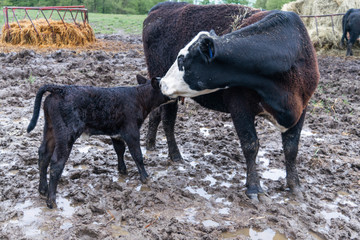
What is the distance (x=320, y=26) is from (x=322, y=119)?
36.5ft

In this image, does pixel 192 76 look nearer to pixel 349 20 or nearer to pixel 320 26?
pixel 349 20

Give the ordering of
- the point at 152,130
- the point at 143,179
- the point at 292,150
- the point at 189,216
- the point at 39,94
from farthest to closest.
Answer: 1. the point at 152,130
2. the point at 143,179
3. the point at 292,150
4. the point at 39,94
5. the point at 189,216

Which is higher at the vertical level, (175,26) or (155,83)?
(175,26)

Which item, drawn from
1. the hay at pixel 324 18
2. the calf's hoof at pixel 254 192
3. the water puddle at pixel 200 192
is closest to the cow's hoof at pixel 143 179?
the water puddle at pixel 200 192

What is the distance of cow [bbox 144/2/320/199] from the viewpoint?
3.76 metres

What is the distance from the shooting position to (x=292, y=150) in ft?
14.2

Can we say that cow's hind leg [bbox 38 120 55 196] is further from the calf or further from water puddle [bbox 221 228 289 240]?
water puddle [bbox 221 228 289 240]

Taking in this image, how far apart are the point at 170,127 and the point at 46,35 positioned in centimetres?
1145

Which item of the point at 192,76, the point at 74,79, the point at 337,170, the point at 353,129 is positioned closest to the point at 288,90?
the point at 192,76

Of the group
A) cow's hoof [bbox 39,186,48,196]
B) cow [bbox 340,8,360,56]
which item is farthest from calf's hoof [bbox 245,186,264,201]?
cow [bbox 340,8,360,56]

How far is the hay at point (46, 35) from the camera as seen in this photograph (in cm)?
1484

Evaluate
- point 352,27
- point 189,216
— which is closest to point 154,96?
point 189,216

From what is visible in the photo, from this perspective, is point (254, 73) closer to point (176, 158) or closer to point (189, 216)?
point (189, 216)

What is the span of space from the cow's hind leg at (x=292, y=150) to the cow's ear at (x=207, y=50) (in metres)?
1.30
